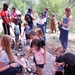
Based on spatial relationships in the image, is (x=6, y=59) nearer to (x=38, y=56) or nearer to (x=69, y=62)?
(x=38, y=56)

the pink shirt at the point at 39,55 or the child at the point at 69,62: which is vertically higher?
the child at the point at 69,62

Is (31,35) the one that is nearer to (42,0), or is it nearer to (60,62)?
(60,62)

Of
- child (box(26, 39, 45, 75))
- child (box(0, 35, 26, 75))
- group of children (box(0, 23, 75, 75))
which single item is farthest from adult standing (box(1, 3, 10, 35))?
child (box(0, 35, 26, 75))

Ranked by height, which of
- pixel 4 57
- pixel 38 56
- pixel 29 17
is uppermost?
pixel 4 57

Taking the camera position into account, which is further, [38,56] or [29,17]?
[29,17]

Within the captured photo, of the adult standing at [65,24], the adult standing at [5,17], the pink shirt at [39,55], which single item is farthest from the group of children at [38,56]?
the adult standing at [5,17]

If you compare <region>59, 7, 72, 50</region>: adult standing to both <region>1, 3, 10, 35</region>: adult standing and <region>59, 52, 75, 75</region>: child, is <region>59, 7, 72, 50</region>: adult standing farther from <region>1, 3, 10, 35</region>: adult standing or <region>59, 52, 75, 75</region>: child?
<region>59, 52, 75, 75</region>: child

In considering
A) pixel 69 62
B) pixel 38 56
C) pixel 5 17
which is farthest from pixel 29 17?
pixel 69 62

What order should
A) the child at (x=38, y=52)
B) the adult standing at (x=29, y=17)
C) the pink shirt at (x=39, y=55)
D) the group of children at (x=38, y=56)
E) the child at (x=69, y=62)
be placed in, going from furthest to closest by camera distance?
the adult standing at (x=29, y=17) → the pink shirt at (x=39, y=55) → the child at (x=38, y=52) → the group of children at (x=38, y=56) → the child at (x=69, y=62)

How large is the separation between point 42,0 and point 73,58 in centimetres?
1345

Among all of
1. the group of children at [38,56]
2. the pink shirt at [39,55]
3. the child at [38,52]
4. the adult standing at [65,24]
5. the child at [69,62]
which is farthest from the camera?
the adult standing at [65,24]

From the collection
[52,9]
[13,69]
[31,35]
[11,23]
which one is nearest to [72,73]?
[13,69]

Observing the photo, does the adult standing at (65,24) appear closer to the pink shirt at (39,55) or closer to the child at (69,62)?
the pink shirt at (39,55)

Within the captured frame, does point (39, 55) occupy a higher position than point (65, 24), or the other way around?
point (65, 24)
